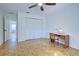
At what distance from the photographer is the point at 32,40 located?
201 cm

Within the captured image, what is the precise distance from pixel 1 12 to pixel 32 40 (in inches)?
29.8

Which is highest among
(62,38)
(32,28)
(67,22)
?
(67,22)

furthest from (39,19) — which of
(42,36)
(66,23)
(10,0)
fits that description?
(10,0)

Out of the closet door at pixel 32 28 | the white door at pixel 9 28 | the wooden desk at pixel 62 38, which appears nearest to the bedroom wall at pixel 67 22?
the wooden desk at pixel 62 38

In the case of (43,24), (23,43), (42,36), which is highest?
(43,24)

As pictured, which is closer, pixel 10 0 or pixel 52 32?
pixel 10 0

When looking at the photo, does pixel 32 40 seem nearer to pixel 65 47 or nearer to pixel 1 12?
pixel 65 47

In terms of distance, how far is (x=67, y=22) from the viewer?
1.88m

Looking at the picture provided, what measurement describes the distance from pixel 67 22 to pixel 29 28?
71 centimetres

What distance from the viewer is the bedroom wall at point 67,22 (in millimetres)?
1830

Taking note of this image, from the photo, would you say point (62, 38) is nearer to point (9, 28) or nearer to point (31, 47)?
point (31, 47)

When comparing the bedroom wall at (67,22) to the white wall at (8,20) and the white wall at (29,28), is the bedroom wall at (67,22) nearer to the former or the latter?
the white wall at (29,28)

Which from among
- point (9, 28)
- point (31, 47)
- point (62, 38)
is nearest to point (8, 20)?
point (9, 28)

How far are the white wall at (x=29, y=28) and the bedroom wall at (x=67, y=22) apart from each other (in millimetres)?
158
